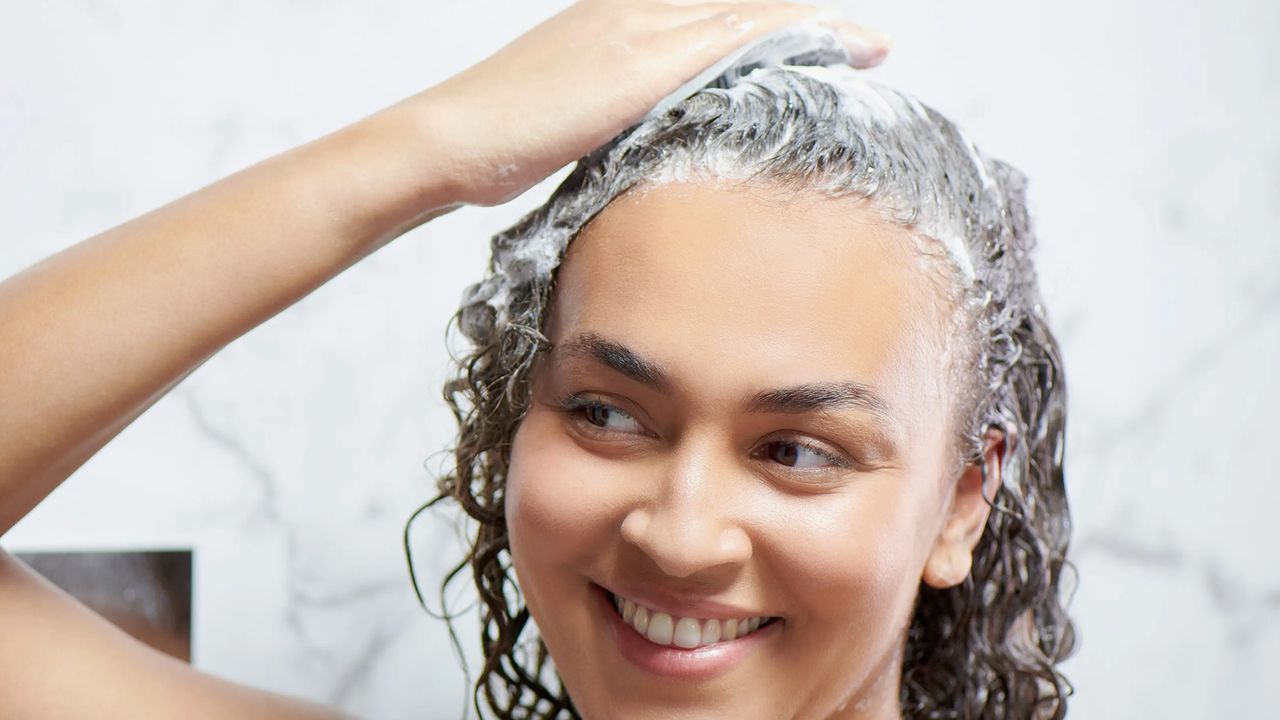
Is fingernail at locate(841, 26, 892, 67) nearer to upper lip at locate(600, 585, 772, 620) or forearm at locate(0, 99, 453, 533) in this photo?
forearm at locate(0, 99, 453, 533)

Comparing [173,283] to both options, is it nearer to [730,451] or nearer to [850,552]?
[730,451]

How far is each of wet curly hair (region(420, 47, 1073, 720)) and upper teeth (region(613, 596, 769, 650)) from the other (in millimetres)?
195

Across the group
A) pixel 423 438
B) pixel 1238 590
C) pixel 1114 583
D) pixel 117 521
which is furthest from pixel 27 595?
pixel 1238 590

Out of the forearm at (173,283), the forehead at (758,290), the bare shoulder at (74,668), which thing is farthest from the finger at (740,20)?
the bare shoulder at (74,668)

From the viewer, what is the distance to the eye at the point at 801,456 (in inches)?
37.8

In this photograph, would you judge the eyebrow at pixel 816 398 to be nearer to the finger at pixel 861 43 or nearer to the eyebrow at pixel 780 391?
the eyebrow at pixel 780 391

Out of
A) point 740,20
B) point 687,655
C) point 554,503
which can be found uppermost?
point 740,20

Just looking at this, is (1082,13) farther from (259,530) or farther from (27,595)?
(27,595)

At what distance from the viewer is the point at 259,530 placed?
1.39 metres

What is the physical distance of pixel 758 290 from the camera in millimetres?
937

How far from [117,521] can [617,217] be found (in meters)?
0.69

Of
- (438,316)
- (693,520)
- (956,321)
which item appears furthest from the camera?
(438,316)

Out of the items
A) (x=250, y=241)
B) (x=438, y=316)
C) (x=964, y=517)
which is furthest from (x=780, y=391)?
(x=438, y=316)

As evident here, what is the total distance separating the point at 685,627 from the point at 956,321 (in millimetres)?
330
